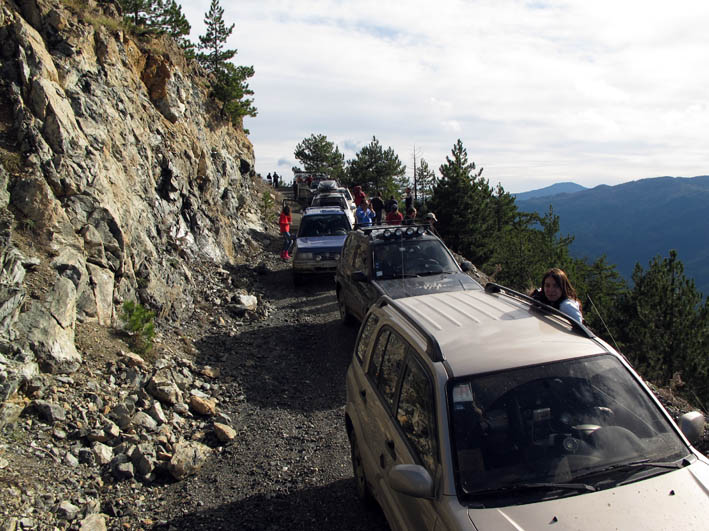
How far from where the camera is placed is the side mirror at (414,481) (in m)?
2.66

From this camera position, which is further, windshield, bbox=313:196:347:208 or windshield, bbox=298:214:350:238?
windshield, bbox=313:196:347:208

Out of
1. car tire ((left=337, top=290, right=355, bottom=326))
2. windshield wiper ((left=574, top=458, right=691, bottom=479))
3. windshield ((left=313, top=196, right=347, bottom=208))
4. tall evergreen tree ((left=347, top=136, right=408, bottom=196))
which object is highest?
tall evergreen tree ((left=347, top=136, right=408, bottom=196))

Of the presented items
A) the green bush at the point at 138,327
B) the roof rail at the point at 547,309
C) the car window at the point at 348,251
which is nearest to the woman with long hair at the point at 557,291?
the roof rail at the point at 547,309

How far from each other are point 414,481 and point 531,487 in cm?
62

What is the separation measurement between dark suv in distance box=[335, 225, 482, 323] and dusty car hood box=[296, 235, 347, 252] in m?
3.72

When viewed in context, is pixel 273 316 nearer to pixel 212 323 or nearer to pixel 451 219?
pixel 212 323

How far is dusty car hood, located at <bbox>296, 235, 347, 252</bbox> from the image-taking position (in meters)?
13.0

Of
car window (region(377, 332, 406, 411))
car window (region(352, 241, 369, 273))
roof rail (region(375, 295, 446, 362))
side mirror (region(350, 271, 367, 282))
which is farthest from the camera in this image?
car window (region(352, 241, 369, 273))

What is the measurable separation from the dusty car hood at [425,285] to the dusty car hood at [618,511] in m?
4.86

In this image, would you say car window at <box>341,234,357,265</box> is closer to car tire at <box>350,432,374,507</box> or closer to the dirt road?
the dirt road

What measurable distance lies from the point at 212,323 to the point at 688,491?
8.93m

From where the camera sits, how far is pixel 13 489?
406 cm

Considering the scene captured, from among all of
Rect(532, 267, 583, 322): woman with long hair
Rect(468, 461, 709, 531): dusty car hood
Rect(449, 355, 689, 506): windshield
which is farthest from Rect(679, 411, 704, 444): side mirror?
Rect(532, 267, 583, 322): woman with long hair

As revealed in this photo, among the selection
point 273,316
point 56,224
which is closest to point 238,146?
point 273,316
